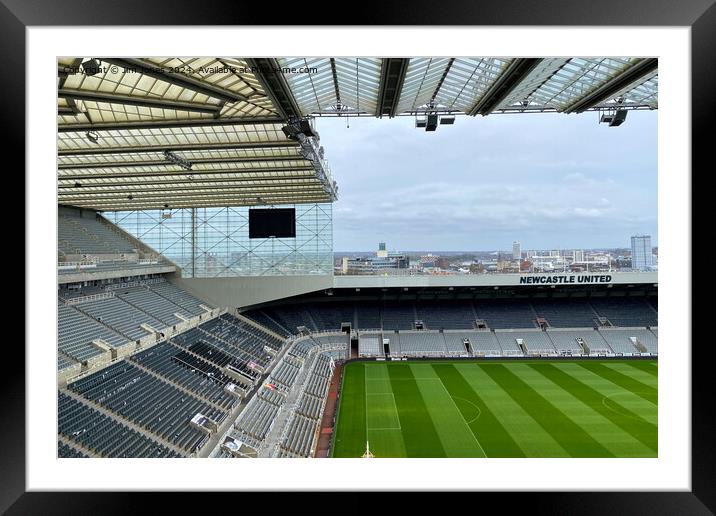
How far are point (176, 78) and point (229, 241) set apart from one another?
19.3m

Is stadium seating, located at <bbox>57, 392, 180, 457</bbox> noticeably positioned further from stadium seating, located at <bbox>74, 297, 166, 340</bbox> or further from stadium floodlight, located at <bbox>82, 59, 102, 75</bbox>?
stadium floodlight, located at <bbox>82, 59, 102, 75</bbox>

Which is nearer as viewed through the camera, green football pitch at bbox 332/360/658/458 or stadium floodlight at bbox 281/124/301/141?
stadium floodlight at bbox 281/124/301/141

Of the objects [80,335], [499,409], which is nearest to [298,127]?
[80,335]

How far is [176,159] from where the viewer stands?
1448 cm

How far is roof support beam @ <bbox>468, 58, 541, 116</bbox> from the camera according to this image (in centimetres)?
504

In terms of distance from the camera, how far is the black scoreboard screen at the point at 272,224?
75.7ft

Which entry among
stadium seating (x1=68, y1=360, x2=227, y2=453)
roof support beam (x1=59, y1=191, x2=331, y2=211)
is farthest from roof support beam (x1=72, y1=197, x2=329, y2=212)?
stadium seating (x1=68, y1=360, x2=227, y2=453)

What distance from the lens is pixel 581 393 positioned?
61.7ft

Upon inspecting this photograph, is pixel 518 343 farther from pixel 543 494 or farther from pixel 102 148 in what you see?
pixel 543 494

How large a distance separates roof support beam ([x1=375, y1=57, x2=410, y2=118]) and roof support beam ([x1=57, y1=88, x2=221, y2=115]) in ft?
16.5

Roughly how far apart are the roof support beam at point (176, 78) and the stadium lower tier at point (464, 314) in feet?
66.5

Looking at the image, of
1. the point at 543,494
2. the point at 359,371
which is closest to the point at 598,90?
the point at 543,494
